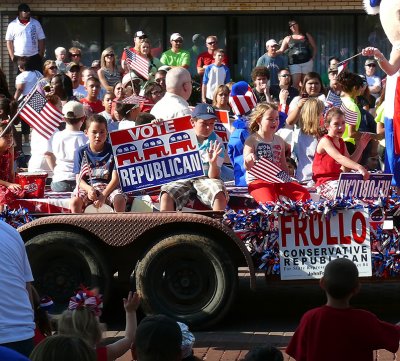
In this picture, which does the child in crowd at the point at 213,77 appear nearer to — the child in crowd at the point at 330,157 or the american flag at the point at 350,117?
the american flag at the point at 350,117

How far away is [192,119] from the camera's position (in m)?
9.80

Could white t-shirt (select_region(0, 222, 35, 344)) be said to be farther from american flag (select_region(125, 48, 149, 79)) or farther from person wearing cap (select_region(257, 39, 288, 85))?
person wearing cap (select_region(257, 39, 288, 85))

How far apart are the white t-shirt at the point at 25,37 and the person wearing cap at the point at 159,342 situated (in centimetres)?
1391

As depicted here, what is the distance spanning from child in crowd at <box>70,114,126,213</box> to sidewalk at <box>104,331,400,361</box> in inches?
43.7

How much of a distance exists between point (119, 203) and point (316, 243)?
165cm

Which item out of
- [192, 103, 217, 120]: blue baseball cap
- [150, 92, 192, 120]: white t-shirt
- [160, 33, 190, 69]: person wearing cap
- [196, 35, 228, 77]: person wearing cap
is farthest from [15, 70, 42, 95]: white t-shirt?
[192, 103, 217, 120]: blue baseball cap

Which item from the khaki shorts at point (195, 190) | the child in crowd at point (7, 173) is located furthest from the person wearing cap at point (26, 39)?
the khaki shorts at point (195, 190)

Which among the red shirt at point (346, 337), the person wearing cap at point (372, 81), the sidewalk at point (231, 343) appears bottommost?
the sidewalk at point (231, 343)

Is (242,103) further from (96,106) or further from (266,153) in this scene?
(96,106)

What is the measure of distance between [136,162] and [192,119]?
29.1 inches

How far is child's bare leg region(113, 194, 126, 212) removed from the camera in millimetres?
9297

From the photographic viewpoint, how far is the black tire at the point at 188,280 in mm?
8797

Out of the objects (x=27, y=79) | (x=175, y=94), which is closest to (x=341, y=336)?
(x=175, y=94)

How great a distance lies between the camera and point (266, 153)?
9625mm
